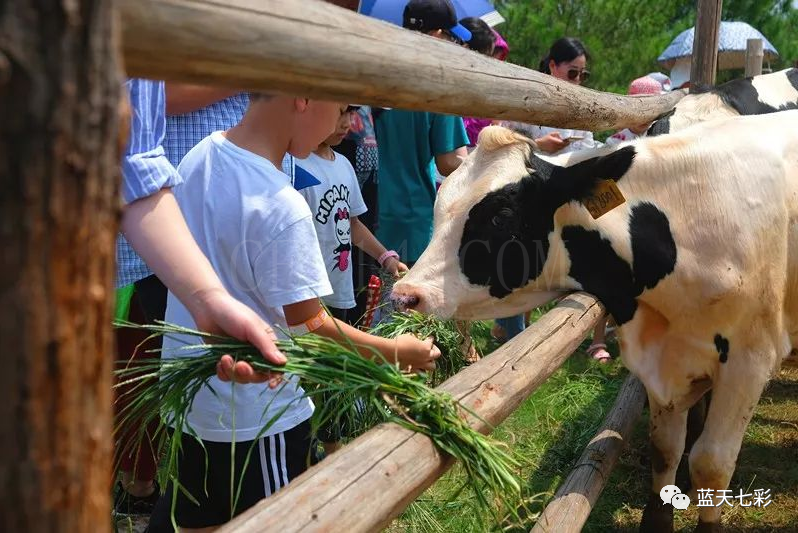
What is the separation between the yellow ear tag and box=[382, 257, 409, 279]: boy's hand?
811 millimetres

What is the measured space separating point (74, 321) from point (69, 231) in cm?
8

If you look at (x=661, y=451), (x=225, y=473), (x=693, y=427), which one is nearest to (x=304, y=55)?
(x=225, y=473)

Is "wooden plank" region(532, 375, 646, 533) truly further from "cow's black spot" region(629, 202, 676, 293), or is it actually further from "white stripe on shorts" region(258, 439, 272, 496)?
"white stripe on shorts" region(258, 439, 272, 496)

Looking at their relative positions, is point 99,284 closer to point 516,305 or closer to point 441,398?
point 441,398

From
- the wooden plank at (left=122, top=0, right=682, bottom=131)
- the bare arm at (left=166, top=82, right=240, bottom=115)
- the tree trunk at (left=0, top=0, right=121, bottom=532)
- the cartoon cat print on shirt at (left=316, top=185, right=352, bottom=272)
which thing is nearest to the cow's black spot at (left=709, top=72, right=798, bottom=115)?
the cartoon cat print on shirt at (left=316, top=185, right=352, bottom=272)

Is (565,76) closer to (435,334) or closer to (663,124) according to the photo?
(663,124)

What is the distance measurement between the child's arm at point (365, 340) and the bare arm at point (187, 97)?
0.74 meters

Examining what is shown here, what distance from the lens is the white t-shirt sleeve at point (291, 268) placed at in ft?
5.76

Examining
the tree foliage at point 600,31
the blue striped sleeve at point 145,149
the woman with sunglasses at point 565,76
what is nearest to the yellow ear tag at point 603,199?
the blue striped sleeve at point 145,149

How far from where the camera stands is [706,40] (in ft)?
17.9

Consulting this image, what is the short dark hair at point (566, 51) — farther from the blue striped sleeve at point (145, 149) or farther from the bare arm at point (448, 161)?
the blue striped sleeve at point (145, 149)

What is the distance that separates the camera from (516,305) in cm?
304

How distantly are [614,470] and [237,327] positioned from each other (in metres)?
3.03

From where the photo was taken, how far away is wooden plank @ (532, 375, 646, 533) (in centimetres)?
264
